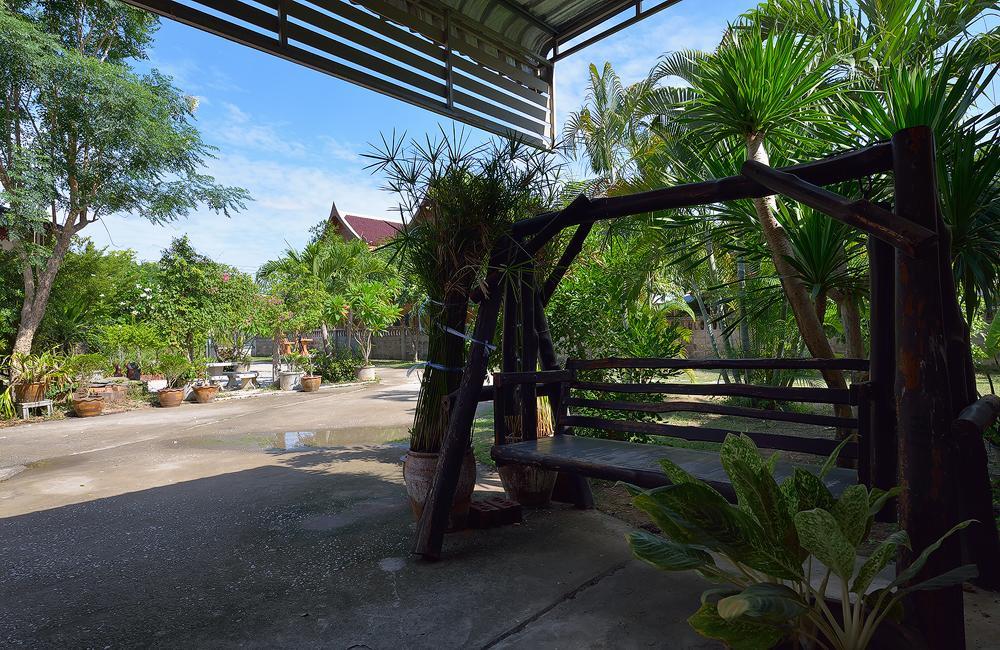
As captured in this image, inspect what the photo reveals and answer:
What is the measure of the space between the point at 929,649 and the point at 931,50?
4.44 meters

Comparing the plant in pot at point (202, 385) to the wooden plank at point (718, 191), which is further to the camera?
the plant in pot at point (202, 385)

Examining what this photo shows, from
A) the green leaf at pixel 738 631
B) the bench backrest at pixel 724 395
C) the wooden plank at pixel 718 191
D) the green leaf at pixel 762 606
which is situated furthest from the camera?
the bench backrest at pixel 724 395

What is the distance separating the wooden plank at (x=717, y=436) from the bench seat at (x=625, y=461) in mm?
80

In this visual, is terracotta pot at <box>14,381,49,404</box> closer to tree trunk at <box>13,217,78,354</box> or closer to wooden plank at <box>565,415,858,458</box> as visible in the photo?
tree trunk at <box>13,217,78,354</box>

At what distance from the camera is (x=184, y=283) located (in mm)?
13062

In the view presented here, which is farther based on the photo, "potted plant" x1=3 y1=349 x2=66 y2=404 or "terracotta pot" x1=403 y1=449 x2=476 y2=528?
"potted plant" x1=3 y1=349 x2=66 y2=404

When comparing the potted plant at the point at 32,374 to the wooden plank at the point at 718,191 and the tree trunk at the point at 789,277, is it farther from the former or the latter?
the tree trunk at the point at 789,277

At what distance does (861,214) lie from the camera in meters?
1.76

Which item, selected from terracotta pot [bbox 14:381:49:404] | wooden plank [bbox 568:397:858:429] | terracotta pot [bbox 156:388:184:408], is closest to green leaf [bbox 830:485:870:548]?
wooden plank [bbox 568:397:858:429]

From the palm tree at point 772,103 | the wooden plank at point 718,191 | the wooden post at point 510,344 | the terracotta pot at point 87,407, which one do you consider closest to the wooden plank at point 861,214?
the wooden plank at point 718,191

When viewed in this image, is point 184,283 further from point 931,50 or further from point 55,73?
point 931,50

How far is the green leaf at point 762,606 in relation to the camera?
134cm

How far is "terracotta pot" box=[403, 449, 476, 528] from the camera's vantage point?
332 cm

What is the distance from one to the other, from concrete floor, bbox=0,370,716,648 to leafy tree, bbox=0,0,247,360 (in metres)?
7.42
